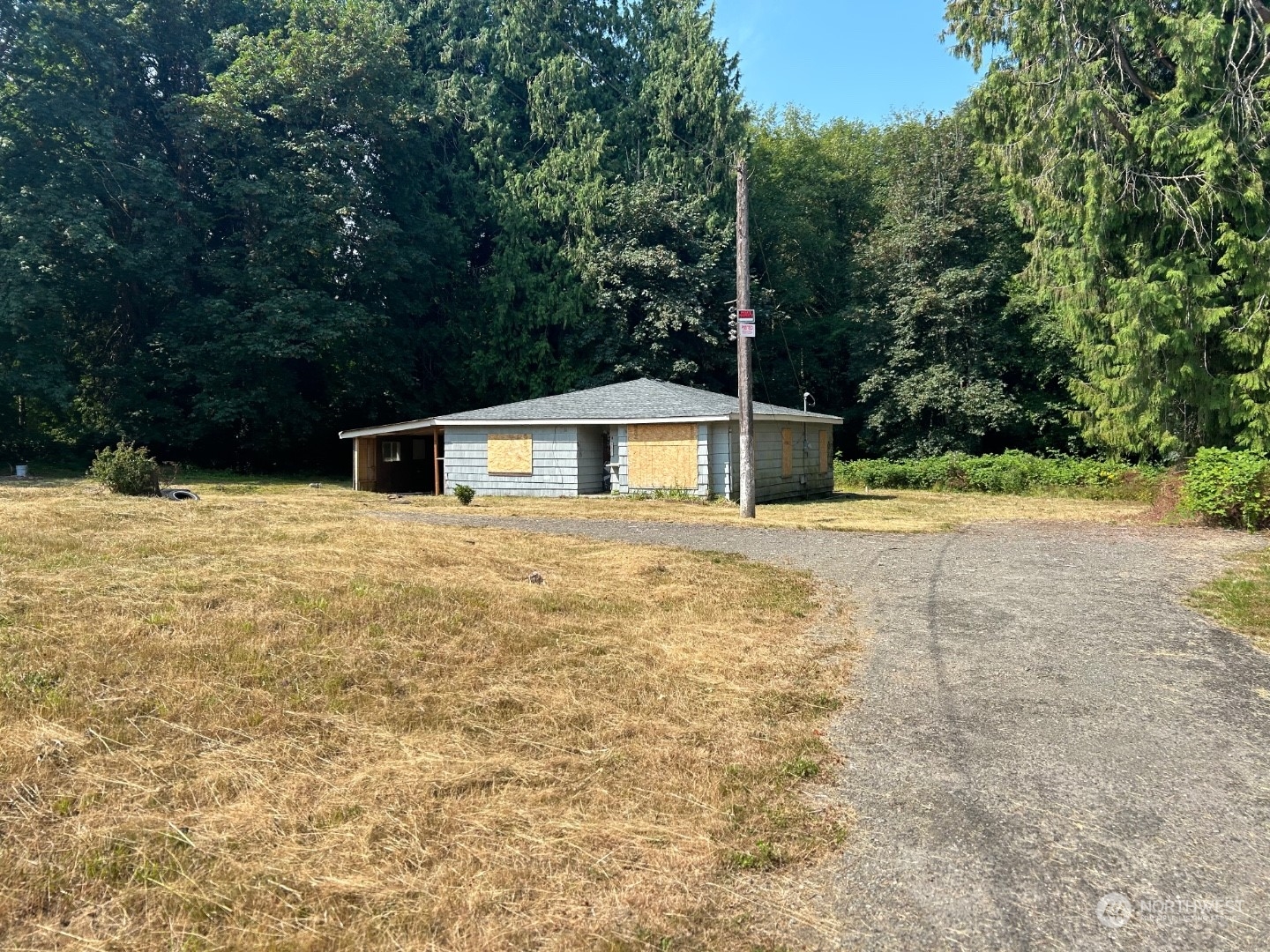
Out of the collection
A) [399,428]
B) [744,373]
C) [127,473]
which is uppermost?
[744,373]

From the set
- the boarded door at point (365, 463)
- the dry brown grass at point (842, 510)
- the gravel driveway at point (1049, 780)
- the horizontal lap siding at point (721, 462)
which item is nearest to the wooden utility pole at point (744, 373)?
the dry brown grass at point (842, 510)

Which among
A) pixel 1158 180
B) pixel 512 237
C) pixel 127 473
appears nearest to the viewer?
pixel 127 473

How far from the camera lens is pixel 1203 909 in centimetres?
260

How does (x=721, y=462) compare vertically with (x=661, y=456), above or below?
below

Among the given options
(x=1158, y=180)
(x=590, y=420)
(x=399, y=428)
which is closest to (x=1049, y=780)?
(x=590, y=420)

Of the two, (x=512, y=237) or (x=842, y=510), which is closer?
(x=842, y=510)

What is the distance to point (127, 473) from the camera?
16.0m

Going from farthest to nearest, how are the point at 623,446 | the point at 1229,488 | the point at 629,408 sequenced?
the point at 623,446 < the point at 629,408 < the point at 1229,488

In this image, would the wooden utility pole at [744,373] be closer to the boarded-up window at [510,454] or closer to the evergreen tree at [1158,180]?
the boarded-up window at [510,454]

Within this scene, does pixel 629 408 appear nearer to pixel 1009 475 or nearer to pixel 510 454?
pixel 510 454

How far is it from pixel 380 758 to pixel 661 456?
16.8 m

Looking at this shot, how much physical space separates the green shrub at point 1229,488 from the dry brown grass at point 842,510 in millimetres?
1773

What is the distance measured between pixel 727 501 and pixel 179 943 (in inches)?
678

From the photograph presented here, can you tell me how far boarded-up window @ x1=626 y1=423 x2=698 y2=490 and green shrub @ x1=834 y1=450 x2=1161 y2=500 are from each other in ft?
33.9
